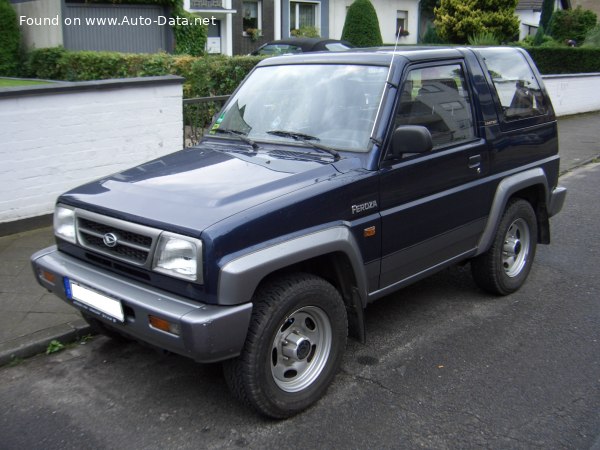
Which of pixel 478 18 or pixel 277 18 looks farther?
pixel 277 18

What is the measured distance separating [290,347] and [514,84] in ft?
9.93

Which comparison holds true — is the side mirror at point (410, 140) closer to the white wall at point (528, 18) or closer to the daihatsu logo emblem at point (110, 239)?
the daihatsu logo emblem at point (110, 239)

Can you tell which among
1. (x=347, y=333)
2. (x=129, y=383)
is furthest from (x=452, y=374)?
(x=129, y=383)

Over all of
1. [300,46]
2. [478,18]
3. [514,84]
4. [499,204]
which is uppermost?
[478,18]

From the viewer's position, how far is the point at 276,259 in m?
3.27

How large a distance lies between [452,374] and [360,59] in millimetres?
2134

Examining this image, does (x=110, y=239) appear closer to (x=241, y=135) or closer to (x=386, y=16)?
(x=241, y=135)

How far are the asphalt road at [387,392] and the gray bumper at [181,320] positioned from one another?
58cm

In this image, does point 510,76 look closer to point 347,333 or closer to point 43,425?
point 347,333

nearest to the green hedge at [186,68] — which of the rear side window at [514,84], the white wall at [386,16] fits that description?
the rear side window at [514,84]

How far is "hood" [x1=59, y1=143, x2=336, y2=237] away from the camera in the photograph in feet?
10.9

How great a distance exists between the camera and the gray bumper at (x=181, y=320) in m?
3.06

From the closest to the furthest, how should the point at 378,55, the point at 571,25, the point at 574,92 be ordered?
the point at 378,55
the point at 574,92
the point at 571,25

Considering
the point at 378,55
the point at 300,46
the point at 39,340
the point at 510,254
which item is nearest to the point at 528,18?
the point at 300,46
